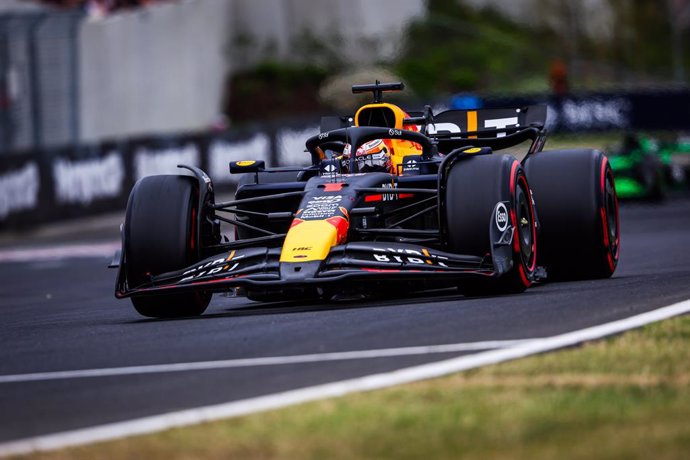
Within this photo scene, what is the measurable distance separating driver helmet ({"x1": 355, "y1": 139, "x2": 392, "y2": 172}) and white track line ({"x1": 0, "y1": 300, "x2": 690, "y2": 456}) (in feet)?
13.5

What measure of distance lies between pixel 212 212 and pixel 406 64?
116 feet

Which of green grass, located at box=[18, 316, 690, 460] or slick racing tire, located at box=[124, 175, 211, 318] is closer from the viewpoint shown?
green grass, located at box=[18, 316, 690, 460]

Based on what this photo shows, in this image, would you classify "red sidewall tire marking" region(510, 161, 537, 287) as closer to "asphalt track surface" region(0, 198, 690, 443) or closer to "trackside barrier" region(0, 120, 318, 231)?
"asphalt track surface" region(0, 198, 690, 443)

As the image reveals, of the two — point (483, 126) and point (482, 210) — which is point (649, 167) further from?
point (482, 210)

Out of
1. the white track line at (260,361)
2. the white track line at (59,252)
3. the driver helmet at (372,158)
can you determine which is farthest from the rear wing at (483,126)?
the white track line at (59,252)

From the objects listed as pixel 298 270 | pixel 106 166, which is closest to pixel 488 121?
pixel 298 270

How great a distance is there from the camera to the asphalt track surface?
6.46m

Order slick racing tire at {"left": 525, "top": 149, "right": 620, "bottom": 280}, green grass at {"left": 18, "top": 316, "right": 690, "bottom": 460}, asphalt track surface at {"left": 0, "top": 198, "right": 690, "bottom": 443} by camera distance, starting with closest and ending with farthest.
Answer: green grass at {"left": 18, "top": 316, "right": 690, "bottom": 460} < asphalt track surface at {"left": 0, "top": 198, "right": 690, "bottom": 443} < slick racing tire at {"left": 525, "top": 149, "right": 620, "bottom": 280}

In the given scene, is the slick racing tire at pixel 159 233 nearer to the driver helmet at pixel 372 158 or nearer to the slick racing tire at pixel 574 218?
the driver helmet at pixel 372 158

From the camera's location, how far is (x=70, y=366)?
7.74m

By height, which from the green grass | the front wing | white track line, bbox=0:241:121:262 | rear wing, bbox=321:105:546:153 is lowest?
white track line, bbox=0:241:121:262

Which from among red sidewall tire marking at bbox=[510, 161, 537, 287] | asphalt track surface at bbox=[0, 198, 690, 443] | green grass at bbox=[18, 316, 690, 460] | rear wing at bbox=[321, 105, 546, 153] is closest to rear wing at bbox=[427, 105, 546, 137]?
rear wing at bbox=[321, 105, 546, 153]

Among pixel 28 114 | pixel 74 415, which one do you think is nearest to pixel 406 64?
pixel 28 114

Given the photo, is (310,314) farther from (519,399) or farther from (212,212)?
(519,399)
